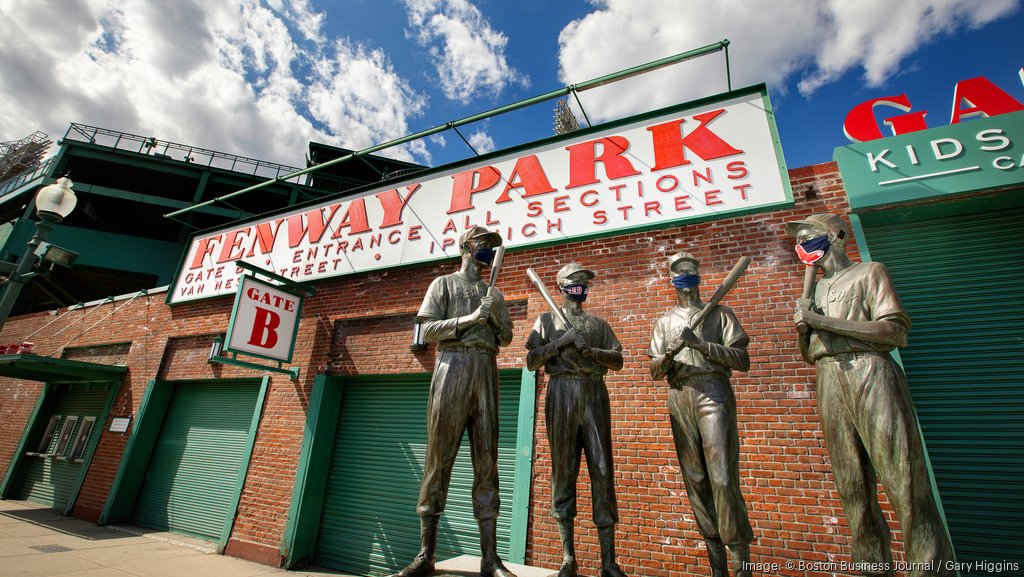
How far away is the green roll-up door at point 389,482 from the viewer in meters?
6.05

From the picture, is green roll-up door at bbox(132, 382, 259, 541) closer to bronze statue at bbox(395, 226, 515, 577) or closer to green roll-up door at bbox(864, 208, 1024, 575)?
bronze statue at bbox(395, 226, 515, 577)

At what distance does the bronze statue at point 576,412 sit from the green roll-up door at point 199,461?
6.46 m

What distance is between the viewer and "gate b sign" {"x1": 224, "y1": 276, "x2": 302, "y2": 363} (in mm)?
6914

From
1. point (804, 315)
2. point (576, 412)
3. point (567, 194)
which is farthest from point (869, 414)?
point (567, 194)

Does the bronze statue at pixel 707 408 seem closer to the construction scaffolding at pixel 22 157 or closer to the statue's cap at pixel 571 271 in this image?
the statue's cap at pixel 571 271

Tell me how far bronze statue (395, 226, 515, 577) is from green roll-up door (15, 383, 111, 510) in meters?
10.3

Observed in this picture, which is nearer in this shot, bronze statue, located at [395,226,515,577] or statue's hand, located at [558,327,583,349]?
bronze statue, located at [395,226,515,577]

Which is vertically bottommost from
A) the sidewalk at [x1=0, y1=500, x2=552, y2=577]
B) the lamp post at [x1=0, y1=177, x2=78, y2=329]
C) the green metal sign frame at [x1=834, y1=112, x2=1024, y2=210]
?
the sidewalk at [x1=0, y1=500, x2=552, y2=577]

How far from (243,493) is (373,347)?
3.13 m

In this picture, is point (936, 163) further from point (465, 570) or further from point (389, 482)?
point (389, 482)

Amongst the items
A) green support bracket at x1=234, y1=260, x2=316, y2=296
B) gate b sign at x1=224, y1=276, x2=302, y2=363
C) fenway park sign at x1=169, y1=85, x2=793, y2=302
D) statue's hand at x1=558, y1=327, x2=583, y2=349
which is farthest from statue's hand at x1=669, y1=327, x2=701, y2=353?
green support bracket at x1=234, y1=260, x2=316, y2=296

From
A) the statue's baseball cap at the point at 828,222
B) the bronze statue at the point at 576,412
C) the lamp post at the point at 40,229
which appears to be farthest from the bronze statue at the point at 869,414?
the lamp post at the point at 40,229

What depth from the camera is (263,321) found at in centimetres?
732

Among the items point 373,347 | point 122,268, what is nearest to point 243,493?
point 373,347
